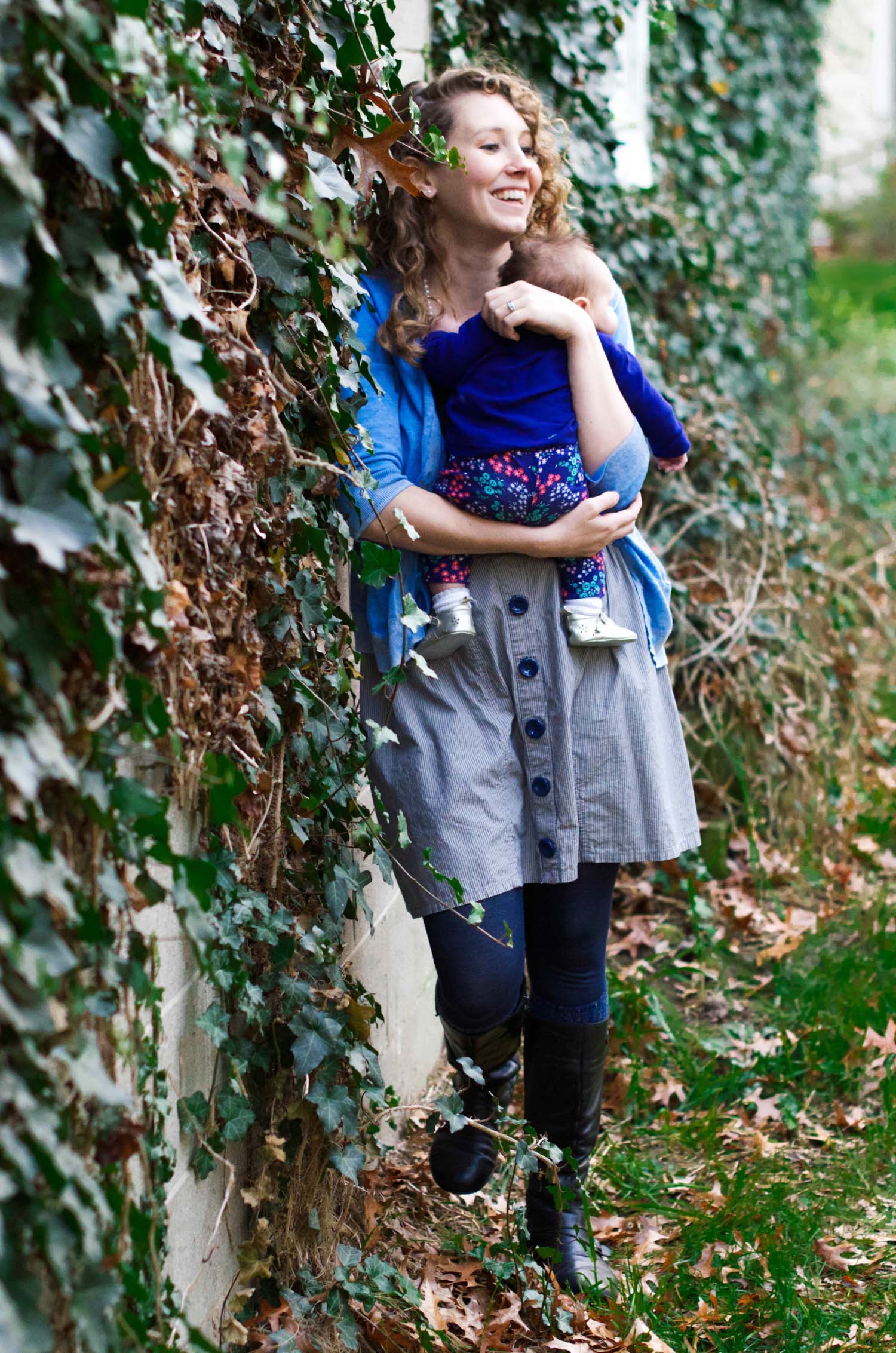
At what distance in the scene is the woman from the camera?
2.15m

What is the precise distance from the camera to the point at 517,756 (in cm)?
225

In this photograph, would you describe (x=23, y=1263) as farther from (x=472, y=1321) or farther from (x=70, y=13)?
(x=472, y=1321)

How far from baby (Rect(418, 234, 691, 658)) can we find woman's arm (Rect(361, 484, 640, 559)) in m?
0.02

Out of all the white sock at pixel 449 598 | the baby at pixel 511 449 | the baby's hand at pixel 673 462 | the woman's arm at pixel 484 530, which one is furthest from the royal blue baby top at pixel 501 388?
the baby's hand at pixel 673 462

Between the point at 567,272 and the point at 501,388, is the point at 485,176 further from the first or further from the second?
the point at 501,388

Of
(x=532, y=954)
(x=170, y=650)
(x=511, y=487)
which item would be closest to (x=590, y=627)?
(x=511, y=487)

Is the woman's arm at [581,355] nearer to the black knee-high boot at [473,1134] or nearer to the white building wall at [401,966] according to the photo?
the white building wall at [401,966]

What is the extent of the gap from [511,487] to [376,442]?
23 cm

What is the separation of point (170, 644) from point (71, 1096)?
1.55ft

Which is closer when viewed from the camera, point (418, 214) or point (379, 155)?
point (379, 155)

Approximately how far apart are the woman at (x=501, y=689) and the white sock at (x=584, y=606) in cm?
3

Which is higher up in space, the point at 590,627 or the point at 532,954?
the point at 590,627

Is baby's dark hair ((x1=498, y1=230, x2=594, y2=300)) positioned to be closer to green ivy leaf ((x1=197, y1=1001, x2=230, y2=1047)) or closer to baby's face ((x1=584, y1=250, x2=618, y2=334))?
baby's face ((x1=584, y1=250, x2=618, y2=334))

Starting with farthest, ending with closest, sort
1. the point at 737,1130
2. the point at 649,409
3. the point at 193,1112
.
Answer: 1. the point at 737,1130
2. the point at 649,409
3. the point at 193,1112
